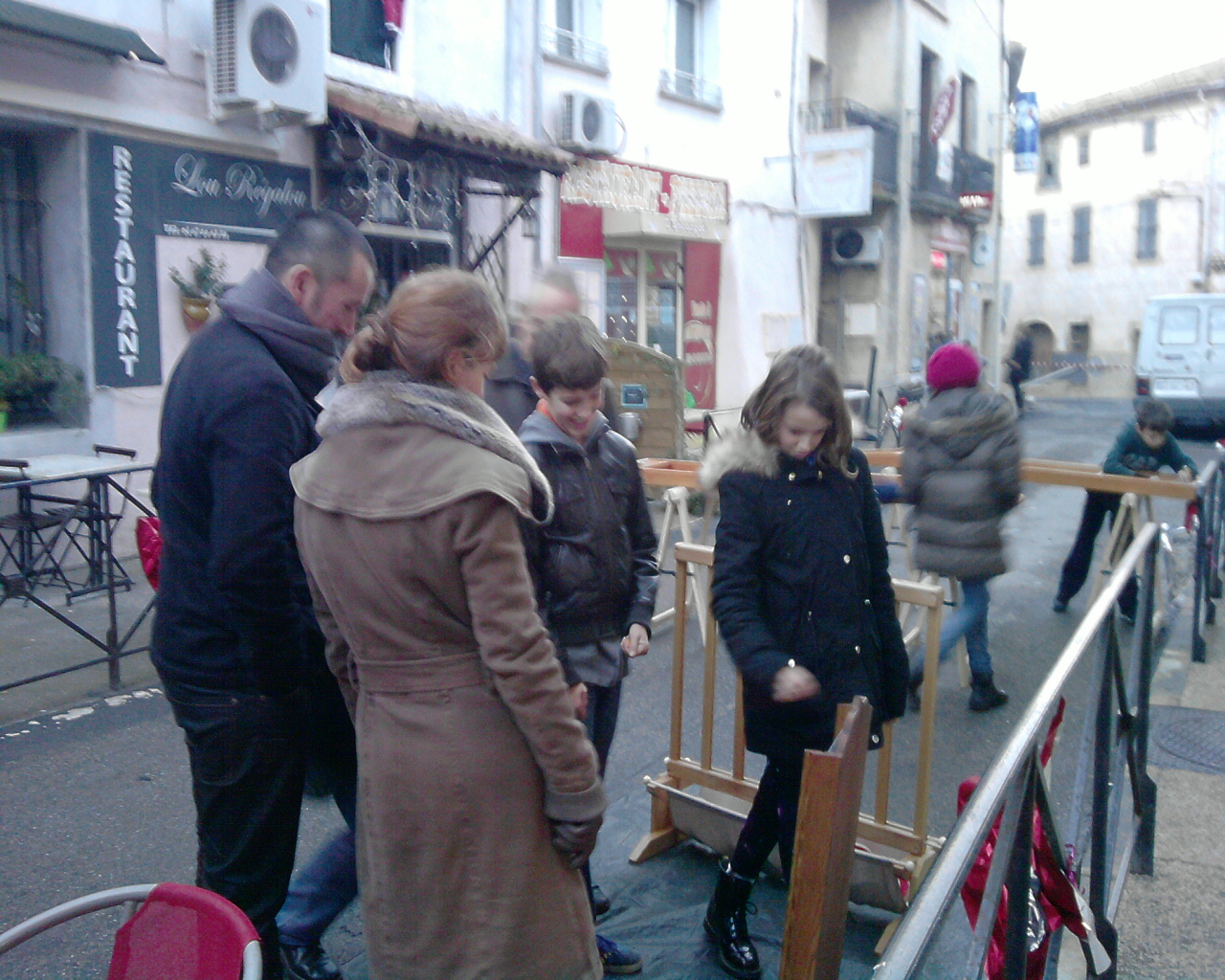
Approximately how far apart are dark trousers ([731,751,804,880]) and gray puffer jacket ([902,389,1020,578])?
2083 millimetres

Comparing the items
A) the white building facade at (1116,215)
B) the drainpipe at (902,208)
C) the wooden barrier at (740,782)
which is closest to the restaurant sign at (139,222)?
the wooden barrier at (740,782)

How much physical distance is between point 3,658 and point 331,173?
4.97 meters

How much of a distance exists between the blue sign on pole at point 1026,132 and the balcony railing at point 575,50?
14.0 m

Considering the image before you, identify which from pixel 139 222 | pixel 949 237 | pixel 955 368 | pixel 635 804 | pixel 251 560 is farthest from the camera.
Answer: pixel 949 237

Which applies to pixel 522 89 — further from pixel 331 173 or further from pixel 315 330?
pixel 315 330

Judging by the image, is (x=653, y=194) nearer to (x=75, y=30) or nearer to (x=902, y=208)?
(x=75, y=30)

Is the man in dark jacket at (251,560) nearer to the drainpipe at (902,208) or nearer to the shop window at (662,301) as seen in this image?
the shop window at (662,301)

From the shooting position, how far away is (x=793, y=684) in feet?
8.62

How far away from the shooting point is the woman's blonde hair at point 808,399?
107 inches

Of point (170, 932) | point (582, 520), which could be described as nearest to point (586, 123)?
point (582, 520)

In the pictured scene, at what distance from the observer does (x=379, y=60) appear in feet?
31.4

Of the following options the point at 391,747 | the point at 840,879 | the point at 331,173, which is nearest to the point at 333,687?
the point at 391,747

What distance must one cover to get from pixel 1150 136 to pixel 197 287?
1410 inches

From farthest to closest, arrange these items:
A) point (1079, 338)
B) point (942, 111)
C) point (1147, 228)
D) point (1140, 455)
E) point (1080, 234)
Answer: point (1080, 234)
point (1079, 338)
point (1147, 228)
point (942, 111)
point (1140, 455)
